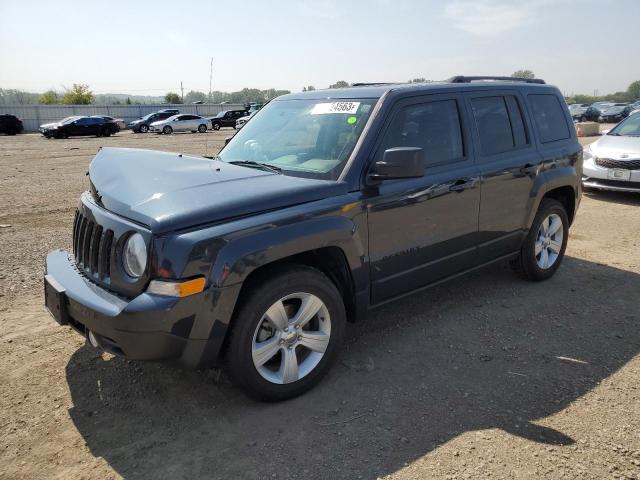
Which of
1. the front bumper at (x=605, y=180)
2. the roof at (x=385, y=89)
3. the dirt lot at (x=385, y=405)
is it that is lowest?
the dirt lot at (x=385, y=405)

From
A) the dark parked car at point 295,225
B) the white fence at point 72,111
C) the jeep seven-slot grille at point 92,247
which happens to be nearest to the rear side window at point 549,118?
the dark parked car at point 295,225

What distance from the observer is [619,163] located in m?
8.87

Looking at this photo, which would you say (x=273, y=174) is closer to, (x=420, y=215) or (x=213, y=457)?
(x=420, y=215)

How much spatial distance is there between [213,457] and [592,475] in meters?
1.93

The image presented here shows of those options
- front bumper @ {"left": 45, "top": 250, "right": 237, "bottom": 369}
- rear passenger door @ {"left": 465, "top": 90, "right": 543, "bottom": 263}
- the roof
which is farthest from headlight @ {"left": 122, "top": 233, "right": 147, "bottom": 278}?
rear passenger door @ {"left": 465, "top": 90, "right": 543, "bottom": 263}

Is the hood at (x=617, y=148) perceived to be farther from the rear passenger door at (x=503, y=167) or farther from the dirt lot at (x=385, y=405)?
the rear passenger door at (x=503, y=167)

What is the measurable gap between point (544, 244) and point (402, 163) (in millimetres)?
2687

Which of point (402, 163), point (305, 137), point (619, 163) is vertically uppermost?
point (305, 137)

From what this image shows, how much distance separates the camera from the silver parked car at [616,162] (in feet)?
28.7

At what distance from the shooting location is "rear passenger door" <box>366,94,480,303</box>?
353cm

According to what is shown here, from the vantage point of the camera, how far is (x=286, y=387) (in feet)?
10.3

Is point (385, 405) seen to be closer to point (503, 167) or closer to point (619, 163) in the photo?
point (503, 167)

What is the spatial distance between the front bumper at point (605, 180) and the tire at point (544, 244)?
12.8 feet

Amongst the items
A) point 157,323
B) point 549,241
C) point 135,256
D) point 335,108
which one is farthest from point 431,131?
point 157,323
